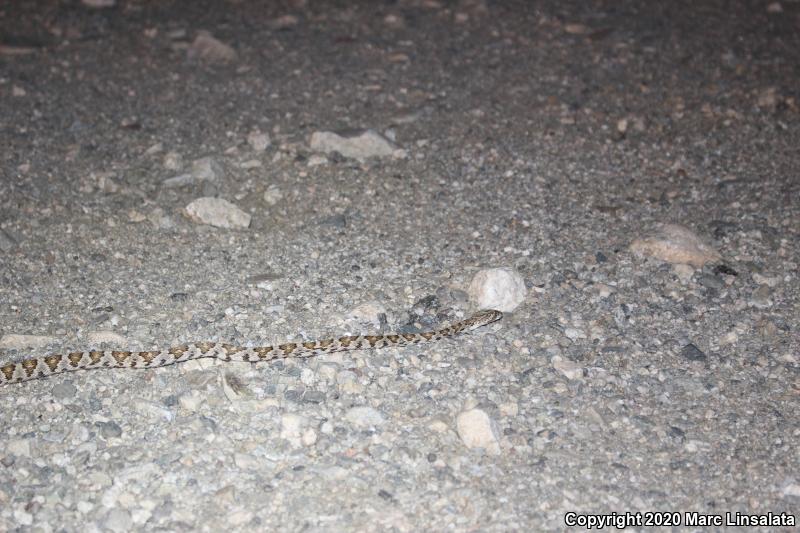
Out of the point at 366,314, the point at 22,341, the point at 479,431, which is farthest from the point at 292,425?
the point at 22,341

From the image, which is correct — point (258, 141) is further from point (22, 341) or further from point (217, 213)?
point (22, 341)

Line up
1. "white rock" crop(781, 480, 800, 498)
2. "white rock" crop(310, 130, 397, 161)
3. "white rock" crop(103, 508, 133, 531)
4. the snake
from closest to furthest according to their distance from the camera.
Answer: "white rock" crop(103, 508, 133, 531), "white rock" crop(781, 480, 800, 498), the snake, "white rock" crop(310, 130, 397, 161)

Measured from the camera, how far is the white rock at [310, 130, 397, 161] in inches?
373

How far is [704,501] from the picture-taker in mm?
5523

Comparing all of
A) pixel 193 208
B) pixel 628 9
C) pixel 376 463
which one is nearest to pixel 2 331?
pixel 193 208

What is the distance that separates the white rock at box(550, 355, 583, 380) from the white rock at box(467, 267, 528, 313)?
0.75m

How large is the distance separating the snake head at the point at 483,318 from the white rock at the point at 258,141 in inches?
139

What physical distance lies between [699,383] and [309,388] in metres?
2.88

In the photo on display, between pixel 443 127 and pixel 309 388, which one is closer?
pixel 309 388

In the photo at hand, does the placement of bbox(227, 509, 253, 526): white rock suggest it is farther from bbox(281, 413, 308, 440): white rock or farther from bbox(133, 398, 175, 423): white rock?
bbox(133, 398, 175, 423): white rock

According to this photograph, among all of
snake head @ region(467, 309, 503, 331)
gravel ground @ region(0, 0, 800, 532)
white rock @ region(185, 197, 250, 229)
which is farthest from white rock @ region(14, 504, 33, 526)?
white rock @ region(185, 197, 250, 229)

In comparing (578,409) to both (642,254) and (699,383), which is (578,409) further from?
(642,254)

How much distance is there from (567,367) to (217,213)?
12.1 ft

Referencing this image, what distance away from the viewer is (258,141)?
955 centimetres
